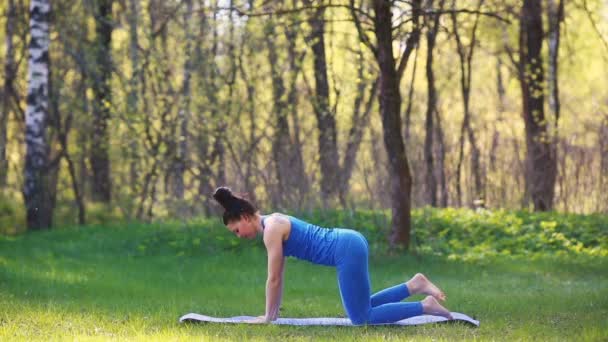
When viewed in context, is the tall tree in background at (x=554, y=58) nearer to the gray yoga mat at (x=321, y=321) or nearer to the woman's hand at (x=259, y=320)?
the gray yoga mat at (x=321, y=321)

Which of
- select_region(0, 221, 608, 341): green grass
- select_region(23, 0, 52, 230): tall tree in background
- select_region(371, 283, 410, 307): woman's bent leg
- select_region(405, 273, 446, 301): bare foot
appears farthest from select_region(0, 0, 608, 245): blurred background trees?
select_region(405, 273, 446, 301): bare foot

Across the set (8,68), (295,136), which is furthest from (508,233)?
(8,68)

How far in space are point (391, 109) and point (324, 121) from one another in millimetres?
7979

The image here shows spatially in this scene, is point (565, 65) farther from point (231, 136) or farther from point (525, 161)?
point (231, 136)

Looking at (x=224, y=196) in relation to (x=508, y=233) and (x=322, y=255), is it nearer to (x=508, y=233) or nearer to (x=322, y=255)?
(x=322, y=255)

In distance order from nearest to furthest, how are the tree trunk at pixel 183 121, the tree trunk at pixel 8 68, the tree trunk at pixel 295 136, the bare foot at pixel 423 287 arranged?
1. the bare foot at pixel 423 287
2. the tree trunk at pixel 295 136
3. the tree trunk at pixel 183 121
4. the tree trunk at pixel 8 68

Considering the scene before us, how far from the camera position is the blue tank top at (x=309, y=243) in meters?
7.92

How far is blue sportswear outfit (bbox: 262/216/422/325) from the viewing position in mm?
7855

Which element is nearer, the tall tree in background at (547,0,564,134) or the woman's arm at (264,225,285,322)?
the woman's arm at (264,225,285,322)

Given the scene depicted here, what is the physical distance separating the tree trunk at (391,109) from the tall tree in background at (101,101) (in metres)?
8.56

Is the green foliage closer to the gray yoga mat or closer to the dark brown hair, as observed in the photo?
the gray yoga mat

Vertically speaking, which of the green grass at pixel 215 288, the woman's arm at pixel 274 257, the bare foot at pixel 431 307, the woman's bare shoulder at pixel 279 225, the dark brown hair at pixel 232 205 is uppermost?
the dark brown hair at pixel 232 205

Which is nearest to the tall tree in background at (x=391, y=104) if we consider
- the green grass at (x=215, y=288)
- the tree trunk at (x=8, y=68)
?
the green grass at (x=215, y=288)

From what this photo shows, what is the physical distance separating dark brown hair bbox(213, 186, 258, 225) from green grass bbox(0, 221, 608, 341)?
3.18ft
